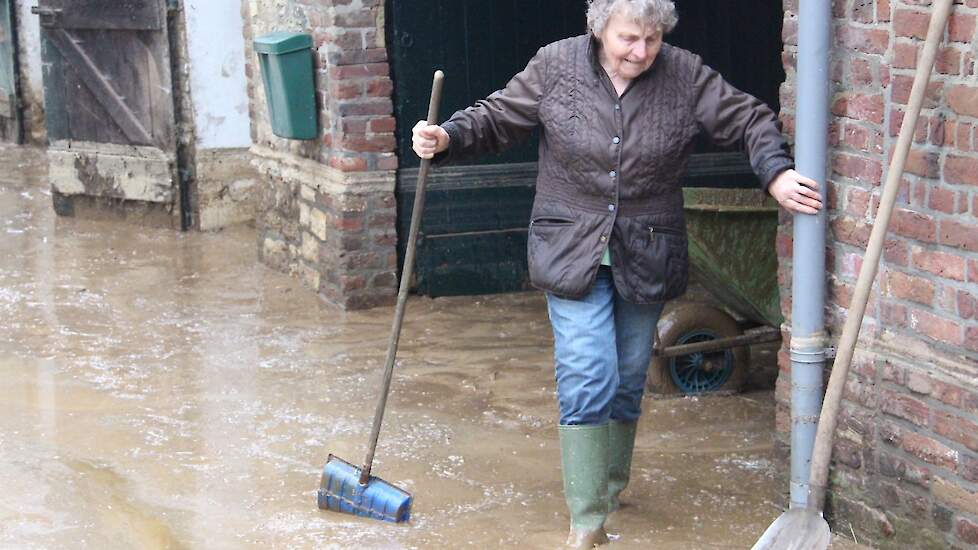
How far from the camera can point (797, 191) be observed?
391cm

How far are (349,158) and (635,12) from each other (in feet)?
11.4

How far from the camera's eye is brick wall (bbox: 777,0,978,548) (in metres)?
3.62

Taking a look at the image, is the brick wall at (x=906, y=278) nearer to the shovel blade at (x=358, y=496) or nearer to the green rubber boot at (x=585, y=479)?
the green rubber boot at (x=585, y=479)

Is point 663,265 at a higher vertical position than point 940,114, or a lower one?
lower

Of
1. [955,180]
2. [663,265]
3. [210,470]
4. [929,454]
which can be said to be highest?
[955,180]

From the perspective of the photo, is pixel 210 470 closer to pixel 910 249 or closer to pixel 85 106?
pixel 910 249

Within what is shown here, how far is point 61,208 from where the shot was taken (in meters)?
9.70

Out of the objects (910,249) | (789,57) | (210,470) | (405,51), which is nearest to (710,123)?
(789,57)

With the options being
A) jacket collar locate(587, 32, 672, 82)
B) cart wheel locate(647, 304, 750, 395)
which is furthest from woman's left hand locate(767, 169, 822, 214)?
cart wheel locate(647, 304, 750, 395)

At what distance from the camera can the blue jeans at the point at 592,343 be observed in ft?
13.2

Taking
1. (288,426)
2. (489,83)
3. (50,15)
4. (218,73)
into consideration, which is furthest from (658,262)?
(50,15)

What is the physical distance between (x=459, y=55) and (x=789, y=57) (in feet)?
10.9

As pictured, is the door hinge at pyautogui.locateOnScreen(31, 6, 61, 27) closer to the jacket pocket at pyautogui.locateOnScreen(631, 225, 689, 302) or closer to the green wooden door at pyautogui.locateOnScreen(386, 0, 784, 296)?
the green wooden door at pyautogui.locateOnScreen(386, 0, 784, 296)

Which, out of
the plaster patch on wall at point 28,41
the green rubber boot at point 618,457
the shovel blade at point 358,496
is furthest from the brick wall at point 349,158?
the plaster patch on wall at point 28,41
